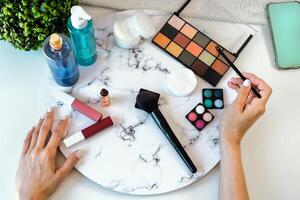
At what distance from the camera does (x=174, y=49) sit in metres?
0.95

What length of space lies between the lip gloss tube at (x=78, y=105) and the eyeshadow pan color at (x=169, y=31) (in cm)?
21

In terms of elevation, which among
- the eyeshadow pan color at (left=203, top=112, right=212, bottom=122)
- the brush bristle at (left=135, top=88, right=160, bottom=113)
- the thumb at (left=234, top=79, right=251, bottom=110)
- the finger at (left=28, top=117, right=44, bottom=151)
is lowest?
the finger at (left=28, top=117, right=44, bottom=151)

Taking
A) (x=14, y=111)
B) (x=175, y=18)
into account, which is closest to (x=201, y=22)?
(x=175, y=18)

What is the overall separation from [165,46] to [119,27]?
0.32ft

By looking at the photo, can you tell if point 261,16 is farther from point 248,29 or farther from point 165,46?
point 165,46

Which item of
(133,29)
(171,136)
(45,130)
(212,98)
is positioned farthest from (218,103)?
(45,130)

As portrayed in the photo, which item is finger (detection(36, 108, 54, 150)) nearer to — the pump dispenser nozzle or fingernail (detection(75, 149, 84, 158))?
fingernail (detection(75, 149, 84, 158))

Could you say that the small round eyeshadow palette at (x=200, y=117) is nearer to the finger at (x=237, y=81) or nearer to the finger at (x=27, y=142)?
the finger at (x=237, y=81)

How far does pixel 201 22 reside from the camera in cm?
99

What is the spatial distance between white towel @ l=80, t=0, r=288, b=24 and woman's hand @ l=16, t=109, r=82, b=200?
0.88 feet

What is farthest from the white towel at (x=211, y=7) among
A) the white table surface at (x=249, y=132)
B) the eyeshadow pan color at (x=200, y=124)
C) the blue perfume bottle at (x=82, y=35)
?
the eyeshadow pan color at (x=200, y=124)

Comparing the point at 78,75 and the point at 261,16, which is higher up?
the point at 261,16

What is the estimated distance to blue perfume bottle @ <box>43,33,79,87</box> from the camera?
835 millimetres

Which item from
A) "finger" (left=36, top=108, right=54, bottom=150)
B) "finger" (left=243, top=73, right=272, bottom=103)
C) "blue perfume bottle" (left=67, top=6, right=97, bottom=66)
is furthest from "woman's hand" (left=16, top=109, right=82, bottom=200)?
"finger" (left=243, top=73, right=272, bottom=103)
